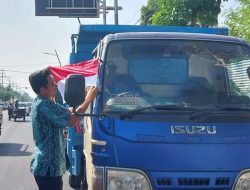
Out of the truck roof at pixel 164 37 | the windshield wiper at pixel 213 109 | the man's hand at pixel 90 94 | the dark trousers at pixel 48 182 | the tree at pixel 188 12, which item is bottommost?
the dark trousers at pixel 48 182

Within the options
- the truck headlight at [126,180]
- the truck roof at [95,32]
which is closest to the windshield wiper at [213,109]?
the truck headlight at [126,180]

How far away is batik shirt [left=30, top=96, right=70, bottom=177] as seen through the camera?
4285mm

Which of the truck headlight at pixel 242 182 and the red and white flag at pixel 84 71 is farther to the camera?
the red and white flag at pixel 84 71

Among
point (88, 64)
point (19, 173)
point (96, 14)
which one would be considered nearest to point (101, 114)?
point (88, 64)

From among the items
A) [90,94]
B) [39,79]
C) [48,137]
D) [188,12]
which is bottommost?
[48,137]

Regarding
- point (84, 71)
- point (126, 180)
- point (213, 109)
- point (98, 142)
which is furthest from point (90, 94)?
point (213, 109)

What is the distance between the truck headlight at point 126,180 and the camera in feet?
12.0

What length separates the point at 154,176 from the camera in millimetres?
3662

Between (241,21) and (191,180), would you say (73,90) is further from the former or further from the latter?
(241,21)

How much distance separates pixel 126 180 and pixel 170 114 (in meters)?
0.66

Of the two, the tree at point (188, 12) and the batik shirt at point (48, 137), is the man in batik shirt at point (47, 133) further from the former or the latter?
the tree at point (188, 12)

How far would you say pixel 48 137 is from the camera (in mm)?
4324

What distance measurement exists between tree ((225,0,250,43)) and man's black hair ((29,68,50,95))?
7413mm

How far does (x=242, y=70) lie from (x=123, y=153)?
5.13 ft
